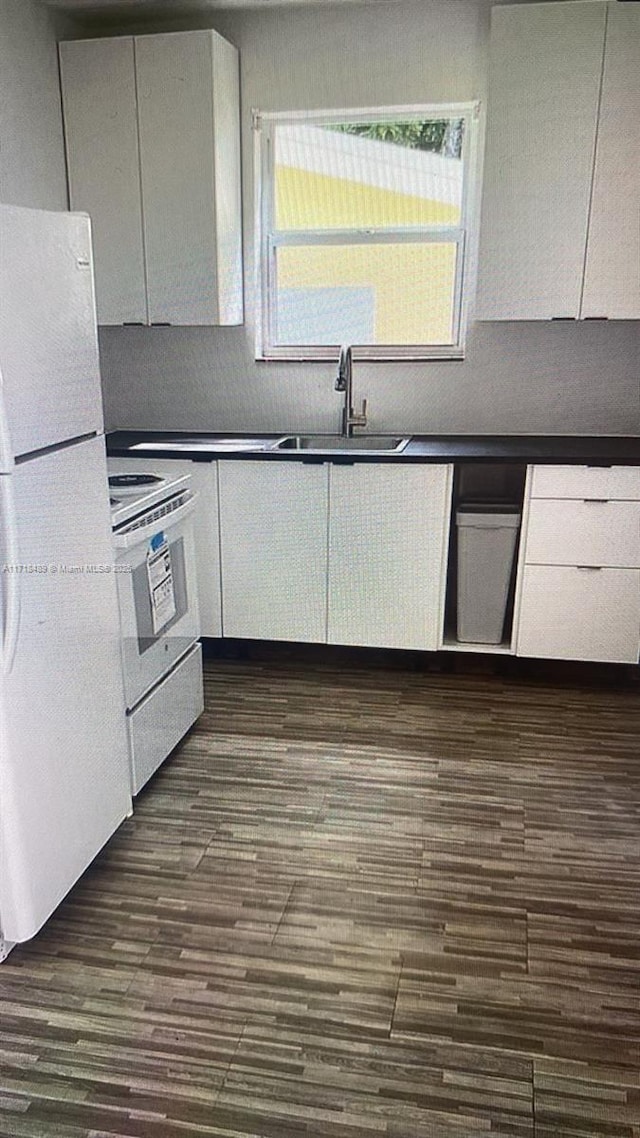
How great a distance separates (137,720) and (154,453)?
1342 millimetres

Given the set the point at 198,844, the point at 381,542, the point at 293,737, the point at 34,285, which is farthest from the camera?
the point at 381,542

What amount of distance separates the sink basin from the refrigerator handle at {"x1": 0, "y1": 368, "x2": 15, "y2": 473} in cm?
199

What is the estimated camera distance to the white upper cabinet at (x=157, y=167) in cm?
336

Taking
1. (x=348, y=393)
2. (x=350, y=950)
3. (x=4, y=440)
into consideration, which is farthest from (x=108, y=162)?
(x=350, y=950)

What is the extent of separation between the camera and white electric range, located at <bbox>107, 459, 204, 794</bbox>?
2.53 meters

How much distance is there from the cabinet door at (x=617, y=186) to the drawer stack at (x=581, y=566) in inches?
27.6

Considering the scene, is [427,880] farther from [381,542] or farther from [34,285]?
[34,285]

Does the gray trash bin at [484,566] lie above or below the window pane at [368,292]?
below

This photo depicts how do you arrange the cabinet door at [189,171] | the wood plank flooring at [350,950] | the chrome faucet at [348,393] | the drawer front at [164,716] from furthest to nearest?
the chrome faucet at [348,393] < the cabinet door at [189,171] < the drawer front at [164,716] < the wood plank flooring at [350,950]

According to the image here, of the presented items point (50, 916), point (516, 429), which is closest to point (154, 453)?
point (516, 429)

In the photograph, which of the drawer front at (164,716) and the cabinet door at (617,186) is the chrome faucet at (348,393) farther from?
the drawer front at (164,716)

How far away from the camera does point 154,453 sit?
3.54 meters

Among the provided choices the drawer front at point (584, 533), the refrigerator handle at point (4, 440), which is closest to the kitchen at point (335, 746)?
the drawer front at point (584, 533)

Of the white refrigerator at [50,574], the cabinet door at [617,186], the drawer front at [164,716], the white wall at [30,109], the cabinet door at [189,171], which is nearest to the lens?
the white refrigerator at [50,574]
